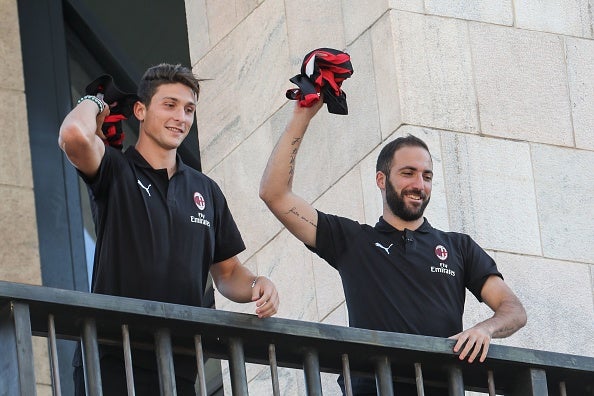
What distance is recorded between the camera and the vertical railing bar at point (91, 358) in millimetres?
7238

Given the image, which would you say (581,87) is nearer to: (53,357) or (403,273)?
(403,273)

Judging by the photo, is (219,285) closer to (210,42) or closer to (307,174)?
(307,174)

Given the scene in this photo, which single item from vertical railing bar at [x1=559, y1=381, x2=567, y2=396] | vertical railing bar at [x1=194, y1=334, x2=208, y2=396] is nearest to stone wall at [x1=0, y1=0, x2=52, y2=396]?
vertical railing bar at [x1=559, y1=381, x2=567, y2=396]

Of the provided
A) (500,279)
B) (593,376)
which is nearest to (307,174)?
(500,279)

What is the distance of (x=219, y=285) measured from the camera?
864 centimetres

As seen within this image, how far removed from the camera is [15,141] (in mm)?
14305

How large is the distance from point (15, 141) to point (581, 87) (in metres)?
4.85

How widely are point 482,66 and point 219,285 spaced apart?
304 cm

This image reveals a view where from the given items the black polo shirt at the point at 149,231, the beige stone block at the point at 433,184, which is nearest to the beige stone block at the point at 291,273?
the beige stone block at the point at 433,184

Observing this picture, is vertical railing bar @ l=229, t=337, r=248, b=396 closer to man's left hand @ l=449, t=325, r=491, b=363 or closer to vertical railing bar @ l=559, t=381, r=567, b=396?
man's left hand @ l=449, t=325, r=491, b=363

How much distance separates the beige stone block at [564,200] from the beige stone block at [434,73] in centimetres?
52

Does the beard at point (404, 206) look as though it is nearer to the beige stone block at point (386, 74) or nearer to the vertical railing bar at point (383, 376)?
the vertical railing bar at point (383, 376)

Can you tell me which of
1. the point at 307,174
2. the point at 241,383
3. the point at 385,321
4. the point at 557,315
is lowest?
the point at 241,383

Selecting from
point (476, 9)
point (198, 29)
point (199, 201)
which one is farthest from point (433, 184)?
point (198, 29)
